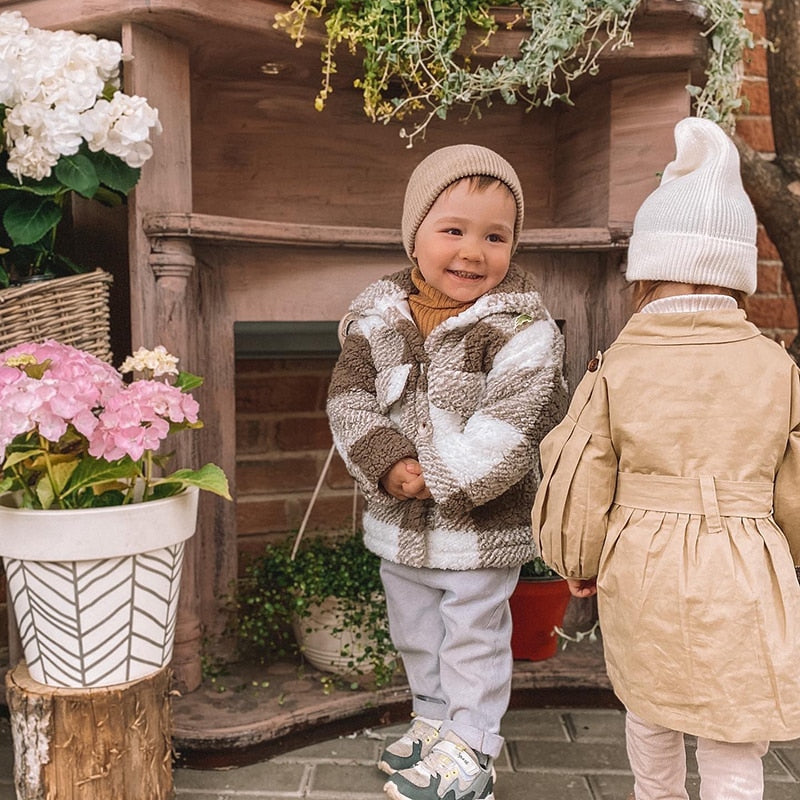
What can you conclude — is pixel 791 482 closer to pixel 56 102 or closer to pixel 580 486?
pixel 580 486

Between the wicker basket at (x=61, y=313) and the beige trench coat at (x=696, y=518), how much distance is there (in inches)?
42.2

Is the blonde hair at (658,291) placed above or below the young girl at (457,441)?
above

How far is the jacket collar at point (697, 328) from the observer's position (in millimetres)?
1404

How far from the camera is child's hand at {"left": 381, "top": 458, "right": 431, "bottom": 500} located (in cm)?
170

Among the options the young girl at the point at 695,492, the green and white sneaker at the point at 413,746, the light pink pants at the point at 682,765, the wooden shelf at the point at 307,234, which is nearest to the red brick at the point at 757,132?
the wooden shelf at the point at 307,234

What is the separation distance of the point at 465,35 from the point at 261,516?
1488 millimetres

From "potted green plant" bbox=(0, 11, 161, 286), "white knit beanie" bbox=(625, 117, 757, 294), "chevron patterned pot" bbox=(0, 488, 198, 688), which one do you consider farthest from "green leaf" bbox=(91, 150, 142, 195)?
"white knit beanie" bbox=(625, 117, 757, 294)

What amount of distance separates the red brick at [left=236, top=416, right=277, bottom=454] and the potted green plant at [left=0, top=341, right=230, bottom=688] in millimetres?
912

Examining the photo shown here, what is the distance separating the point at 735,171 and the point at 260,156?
129 centimetres

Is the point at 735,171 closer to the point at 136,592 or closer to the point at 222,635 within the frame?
the point at 136,592

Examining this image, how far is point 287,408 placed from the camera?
2615 millimetres

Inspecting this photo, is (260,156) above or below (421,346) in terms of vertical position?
above

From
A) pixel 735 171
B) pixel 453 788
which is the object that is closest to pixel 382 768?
pixel 453 788

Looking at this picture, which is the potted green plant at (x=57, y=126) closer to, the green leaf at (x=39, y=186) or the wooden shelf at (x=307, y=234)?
the green leaf at (x=39, y=186)
